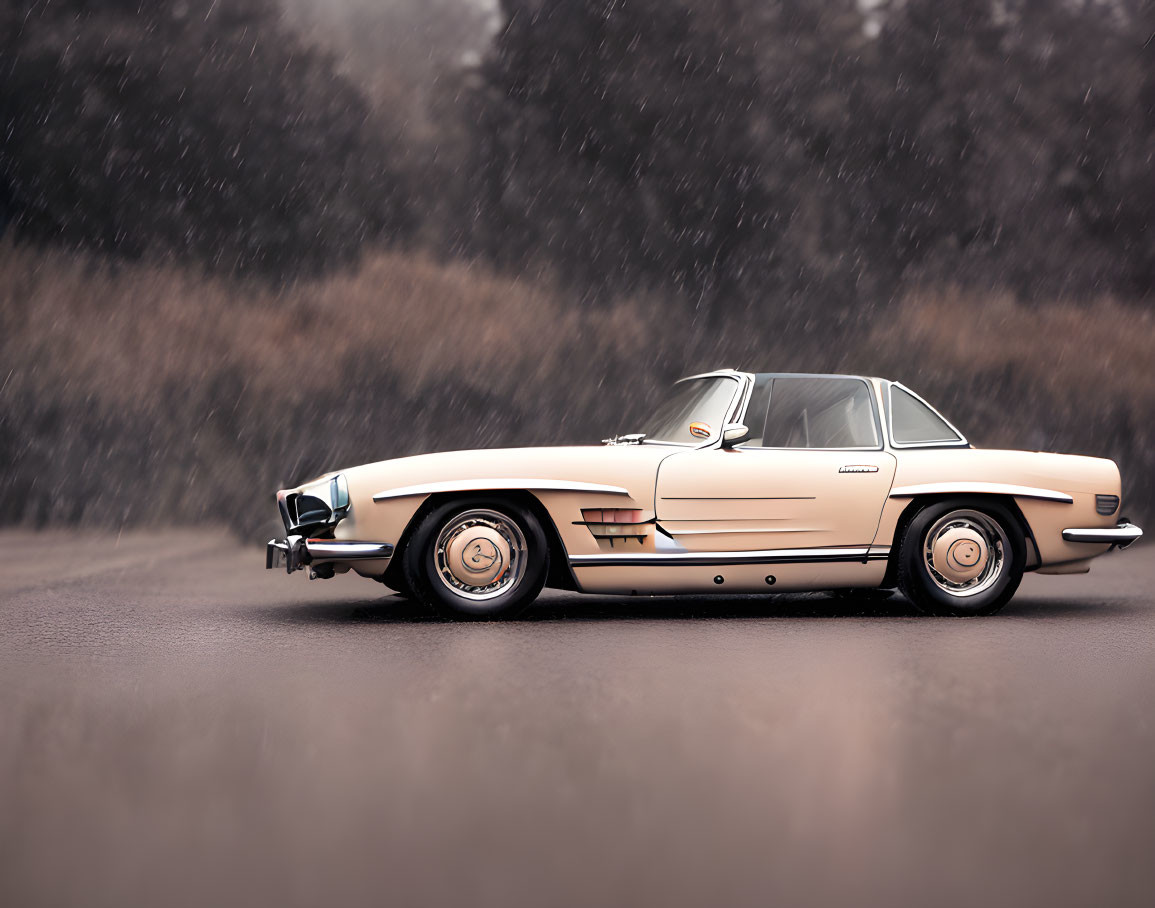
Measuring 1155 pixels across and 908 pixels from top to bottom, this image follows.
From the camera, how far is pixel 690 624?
24.8ft

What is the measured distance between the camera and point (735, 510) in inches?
301

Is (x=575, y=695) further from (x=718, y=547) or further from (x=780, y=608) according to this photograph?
(x=780, y=608)

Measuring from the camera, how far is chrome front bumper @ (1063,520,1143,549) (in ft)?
26.2

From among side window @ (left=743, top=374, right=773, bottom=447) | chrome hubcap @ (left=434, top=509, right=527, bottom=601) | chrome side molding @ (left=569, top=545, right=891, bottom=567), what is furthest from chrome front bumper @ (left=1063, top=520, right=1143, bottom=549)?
chrome hubcap @ (left=434, top=509, right=527, bottom=601)

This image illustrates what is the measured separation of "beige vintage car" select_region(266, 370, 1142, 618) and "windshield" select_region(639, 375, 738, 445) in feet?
0.05

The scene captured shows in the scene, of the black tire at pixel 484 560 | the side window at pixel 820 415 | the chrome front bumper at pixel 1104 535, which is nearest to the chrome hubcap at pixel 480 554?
the black tire at pixel 484 560

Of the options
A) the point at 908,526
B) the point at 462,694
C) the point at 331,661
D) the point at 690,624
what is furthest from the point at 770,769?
the point at 908,526

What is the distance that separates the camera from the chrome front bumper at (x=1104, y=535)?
8.00m

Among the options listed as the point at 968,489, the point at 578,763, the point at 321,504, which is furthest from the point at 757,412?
the point at 578,763

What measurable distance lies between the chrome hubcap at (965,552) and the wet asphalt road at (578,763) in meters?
0.40

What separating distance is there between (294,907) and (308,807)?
2.57 feet

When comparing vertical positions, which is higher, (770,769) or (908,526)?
(908,526)

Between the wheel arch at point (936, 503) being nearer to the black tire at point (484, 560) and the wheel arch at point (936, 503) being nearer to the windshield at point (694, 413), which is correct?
the windshield at point (694, 413)

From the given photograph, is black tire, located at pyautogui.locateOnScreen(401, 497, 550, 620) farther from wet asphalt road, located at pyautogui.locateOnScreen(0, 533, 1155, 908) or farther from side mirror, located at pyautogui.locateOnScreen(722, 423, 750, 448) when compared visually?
side mirror, located at pyautogui.locateOnScreen(722, 423, 750, 448)
